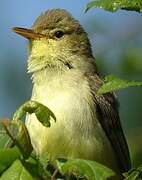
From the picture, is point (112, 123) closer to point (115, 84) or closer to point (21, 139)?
point (115, 84)

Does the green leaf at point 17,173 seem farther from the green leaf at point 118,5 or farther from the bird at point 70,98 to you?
the bird at point 70,98

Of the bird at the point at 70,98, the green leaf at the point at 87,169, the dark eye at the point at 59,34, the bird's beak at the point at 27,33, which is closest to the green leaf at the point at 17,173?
the green leaf at the point at 87,169

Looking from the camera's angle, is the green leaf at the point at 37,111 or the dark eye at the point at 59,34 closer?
the green leaf at the point at 37,111

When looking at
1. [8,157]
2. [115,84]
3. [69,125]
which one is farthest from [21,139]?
[69,125]

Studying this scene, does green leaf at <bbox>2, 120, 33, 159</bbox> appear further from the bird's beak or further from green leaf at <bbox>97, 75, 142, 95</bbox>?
the bird's beak

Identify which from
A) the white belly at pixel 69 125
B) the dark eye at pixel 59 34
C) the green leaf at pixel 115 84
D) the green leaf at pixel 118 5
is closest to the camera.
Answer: the green leaf at pixel 115 84

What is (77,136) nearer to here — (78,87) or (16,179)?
(78,87)
